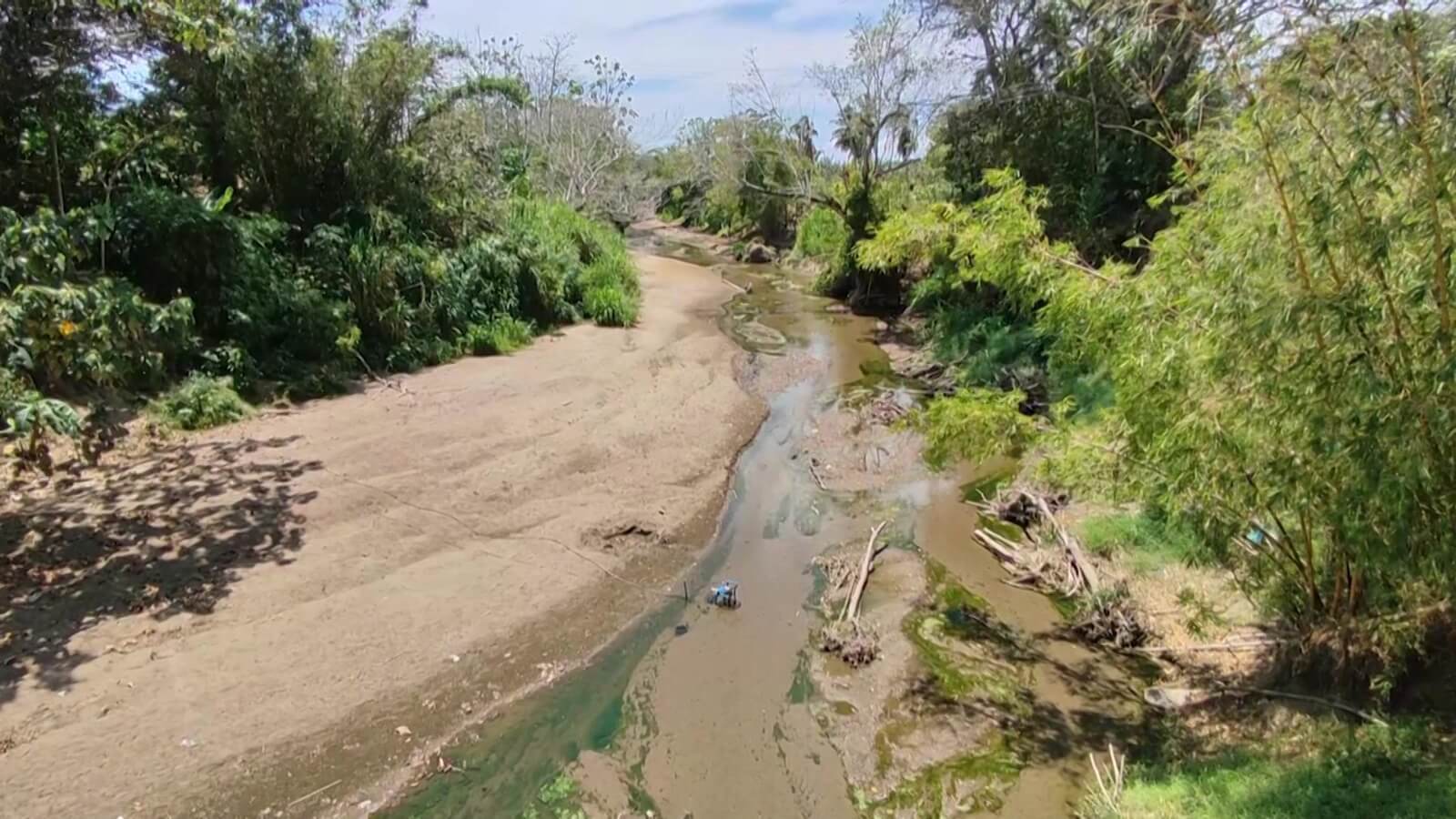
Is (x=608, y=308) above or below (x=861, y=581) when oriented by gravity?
above

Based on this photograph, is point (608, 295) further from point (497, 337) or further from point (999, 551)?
point (999, 551)

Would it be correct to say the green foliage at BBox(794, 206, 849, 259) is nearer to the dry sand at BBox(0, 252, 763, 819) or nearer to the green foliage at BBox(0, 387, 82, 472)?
the dry sand at BBox(0, 252, 763, 819)

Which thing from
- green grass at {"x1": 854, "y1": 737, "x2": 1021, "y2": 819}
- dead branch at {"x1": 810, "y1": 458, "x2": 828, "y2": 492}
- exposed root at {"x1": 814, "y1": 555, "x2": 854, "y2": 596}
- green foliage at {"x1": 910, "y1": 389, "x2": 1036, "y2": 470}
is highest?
green foliage at {"x1": 910, "y1": 389, "x2": 1036, "y2": 470}

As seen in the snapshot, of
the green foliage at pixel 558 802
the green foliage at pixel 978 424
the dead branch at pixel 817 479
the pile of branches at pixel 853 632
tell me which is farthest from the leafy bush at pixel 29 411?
the dead branch at pixel 817 479

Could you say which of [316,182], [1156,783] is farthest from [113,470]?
[1156,783]

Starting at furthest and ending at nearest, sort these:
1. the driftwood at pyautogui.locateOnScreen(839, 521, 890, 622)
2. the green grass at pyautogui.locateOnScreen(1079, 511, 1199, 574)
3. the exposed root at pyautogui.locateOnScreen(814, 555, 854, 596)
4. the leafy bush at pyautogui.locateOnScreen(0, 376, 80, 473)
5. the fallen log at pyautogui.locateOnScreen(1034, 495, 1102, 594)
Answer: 1. the exposed root at pyautogui.locateOnScreen(814, 555, 854, 596)
2. the green grass at pyautogui.locateOnScreen(1079, 511, 1199, 574)
3. the fallen log at pyautogui.locateOnScreen(1034, 495, 1102, 594)
4. the driftwood at pyautogui.locateOnScreen(839, 521, 890, 622)
5. the leafy bush at pyautogui.locateOnScreen(0, 376, 80, 473)

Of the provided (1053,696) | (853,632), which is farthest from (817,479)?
(1053,696)

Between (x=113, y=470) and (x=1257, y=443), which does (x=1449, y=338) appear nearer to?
(x=1257, y=443)

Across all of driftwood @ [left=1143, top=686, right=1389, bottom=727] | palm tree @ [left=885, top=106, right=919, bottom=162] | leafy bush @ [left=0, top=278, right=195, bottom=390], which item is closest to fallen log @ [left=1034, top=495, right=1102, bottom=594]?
driftwood @ [left=1143, top=686, right=1389, bottom=727]
